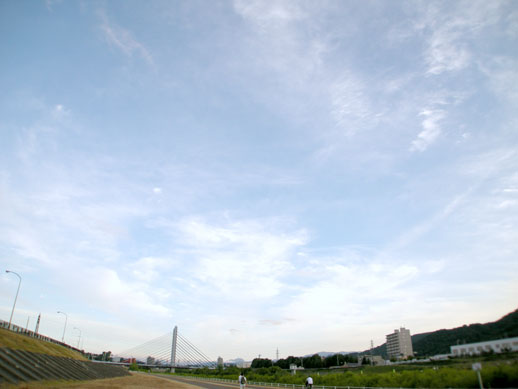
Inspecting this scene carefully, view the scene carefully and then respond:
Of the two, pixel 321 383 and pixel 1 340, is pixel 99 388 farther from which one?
pixel 321 383

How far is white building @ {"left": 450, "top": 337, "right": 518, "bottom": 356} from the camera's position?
31828 millimetres

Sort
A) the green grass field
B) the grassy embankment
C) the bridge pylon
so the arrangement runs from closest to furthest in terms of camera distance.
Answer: the green grass field → the grassy embankment → the bridge pylon

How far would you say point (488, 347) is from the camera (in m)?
34.5

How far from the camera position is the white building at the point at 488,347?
1253 inches

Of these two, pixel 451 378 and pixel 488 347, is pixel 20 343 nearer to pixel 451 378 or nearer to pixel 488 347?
pixel 451 378

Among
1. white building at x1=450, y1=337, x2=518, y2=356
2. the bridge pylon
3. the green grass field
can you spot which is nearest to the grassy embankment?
the green grass field

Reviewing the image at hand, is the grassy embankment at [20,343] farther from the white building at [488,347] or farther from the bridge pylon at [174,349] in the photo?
the bridge pylon at [174,349]

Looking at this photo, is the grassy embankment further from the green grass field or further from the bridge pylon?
the bridge pylon

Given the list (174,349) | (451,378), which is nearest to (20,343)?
(451,378)

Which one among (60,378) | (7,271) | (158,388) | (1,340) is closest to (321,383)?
(158,388)

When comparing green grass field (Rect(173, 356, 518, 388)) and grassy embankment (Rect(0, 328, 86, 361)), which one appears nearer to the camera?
green grass field (Rect(173, 356, 518, 388))

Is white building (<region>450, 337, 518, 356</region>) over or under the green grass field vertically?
over

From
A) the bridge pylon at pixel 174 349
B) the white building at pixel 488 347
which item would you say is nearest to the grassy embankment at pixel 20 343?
the white building at pixel 488 347

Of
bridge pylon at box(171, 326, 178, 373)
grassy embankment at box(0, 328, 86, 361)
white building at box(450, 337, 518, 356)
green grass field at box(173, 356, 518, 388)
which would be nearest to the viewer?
green grass field at box(173, 356, 518, 388)
